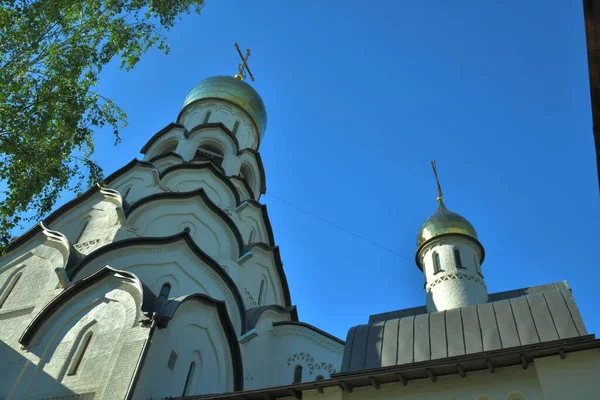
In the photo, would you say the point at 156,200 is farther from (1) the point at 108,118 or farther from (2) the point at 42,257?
(1) the point at 108,118

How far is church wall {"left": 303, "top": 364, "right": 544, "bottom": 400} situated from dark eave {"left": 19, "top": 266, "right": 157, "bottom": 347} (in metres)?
3.71

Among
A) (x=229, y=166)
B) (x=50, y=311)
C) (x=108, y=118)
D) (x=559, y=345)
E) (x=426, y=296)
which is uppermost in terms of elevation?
(x=229, y=166)

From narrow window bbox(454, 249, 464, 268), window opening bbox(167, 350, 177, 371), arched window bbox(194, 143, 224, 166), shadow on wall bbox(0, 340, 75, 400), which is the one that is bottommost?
shadow on wall bbox(0, 340, 75, 400)

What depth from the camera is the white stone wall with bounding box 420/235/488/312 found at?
13.2 metres

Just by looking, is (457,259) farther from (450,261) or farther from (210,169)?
(210,169)

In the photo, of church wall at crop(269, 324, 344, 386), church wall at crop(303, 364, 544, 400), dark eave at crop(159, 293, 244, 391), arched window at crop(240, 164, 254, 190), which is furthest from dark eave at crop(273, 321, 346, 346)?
arched window at crop(240, 164, 254, 190)

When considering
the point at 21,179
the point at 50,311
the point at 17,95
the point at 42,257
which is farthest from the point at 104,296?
the point at 17,95

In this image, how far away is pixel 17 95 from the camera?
22.4 feet

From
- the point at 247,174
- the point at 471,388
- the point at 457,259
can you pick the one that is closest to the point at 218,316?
the point at 471,388

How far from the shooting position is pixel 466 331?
24.3 ft

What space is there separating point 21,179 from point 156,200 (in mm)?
5597

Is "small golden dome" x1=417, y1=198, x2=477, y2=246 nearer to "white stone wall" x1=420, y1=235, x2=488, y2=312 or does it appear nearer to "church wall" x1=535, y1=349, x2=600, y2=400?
"white stone wall" x1=420, y1=235, x2=488, y2=312

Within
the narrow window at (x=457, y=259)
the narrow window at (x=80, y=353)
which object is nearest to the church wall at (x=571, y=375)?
the narrow window at (x=80, y=353)

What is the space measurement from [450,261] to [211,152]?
7519 mm
